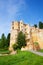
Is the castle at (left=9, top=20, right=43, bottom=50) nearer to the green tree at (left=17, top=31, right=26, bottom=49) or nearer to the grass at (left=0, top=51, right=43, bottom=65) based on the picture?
the green tree at (left=17, top=31, right=26, bottom=49)

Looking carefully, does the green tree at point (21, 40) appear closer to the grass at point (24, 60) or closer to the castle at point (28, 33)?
the castle at point (28, 33)

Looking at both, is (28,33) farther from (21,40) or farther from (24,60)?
(24,60)

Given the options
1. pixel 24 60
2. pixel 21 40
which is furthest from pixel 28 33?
pixel 24 60

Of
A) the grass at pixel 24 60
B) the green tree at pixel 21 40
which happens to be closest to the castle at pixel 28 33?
the green tree at pixel 21 40

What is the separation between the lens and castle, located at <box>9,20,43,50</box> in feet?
150

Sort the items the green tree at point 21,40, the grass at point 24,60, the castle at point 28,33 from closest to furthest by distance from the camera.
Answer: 1. the grass at point 24,60
2. the castle at point 28,33
3. the green tree at point 21,40

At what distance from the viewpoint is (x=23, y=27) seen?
53.6m

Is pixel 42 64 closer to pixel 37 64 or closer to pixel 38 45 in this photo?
pixel 37 64

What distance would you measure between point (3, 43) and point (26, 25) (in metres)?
11.2

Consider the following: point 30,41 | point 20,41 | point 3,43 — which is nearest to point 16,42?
point 20,41

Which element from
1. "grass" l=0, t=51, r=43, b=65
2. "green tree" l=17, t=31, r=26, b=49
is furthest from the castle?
"grass" l=0, t=51, r=43, b=65

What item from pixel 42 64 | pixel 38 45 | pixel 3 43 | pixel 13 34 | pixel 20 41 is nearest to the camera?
pixel 42 64

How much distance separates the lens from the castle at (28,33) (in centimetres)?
4569

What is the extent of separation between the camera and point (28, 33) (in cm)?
4991
